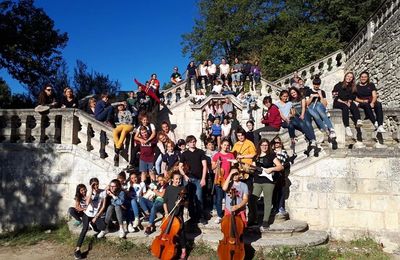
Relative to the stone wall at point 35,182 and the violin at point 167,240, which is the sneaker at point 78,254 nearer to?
the violin at point 167,240

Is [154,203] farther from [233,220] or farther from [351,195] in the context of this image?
[351,195]

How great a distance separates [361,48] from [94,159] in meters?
12.7

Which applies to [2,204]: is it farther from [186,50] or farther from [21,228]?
[186,50]

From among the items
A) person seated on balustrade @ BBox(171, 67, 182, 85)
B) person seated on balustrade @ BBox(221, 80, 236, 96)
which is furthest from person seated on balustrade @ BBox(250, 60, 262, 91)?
person seated on balustrade @ BBox(171, 67, 182, 85)

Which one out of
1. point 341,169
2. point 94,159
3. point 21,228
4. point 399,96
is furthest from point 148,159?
point 399,96

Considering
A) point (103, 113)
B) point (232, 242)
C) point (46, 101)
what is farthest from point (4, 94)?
point (232, 242)

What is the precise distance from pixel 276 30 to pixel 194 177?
23468mm

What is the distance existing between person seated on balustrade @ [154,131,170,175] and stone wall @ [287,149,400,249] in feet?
9.04

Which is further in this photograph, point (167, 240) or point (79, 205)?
point (79, 205)

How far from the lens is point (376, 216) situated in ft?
23.2

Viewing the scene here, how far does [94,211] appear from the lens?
6809 millimetres

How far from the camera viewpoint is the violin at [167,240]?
5.81 meters

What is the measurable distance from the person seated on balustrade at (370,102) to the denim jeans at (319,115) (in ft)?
2.46

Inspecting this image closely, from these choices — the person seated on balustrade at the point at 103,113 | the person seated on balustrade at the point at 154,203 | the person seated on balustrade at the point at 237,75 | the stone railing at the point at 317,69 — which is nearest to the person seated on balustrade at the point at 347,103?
the person seated on balustrade at the point at 154,203
